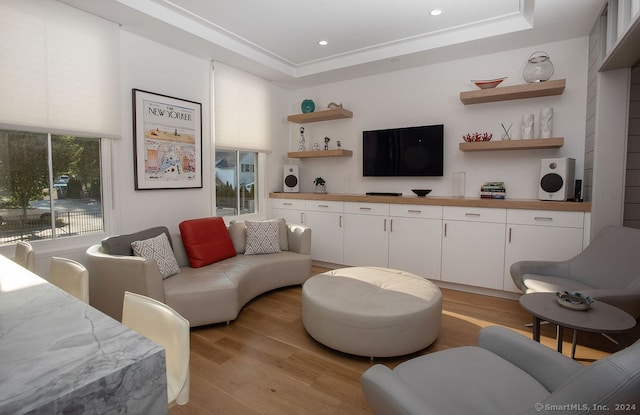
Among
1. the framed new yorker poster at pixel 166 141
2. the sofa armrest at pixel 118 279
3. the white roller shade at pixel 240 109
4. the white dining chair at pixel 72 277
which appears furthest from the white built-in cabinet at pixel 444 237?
the white dining chair at pixel 72 277

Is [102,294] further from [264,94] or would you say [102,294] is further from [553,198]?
[553,198]

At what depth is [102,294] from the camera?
109 inches

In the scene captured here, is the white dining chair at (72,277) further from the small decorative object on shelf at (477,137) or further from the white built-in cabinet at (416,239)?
the small decorative object on shelf at (477,137)

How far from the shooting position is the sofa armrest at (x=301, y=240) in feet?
13.5

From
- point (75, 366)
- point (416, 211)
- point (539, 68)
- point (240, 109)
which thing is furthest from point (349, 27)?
point (75, 366)

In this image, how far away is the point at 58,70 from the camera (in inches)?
115

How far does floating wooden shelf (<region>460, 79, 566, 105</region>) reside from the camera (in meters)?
3.58

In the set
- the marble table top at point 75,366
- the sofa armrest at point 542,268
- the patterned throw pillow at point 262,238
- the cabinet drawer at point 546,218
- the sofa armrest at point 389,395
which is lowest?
the sofa armrest at point 389,395

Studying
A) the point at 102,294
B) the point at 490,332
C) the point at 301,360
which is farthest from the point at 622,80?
the point at 102,294

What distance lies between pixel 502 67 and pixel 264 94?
3024mm

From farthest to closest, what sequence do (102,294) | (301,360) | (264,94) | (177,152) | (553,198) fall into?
1. (264,94)
2. (177,152)
3. (553,198)
4. (102,294)
5. (301,360)

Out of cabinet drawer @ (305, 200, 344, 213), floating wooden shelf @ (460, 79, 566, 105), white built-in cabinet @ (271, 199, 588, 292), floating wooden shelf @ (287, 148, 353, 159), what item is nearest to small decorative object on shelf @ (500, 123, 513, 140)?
floating wooden shelf @ (460, 79, 566, 105)

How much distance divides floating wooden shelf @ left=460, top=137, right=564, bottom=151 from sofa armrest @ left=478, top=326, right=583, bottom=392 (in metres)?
2.67

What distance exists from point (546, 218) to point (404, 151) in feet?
5.93
